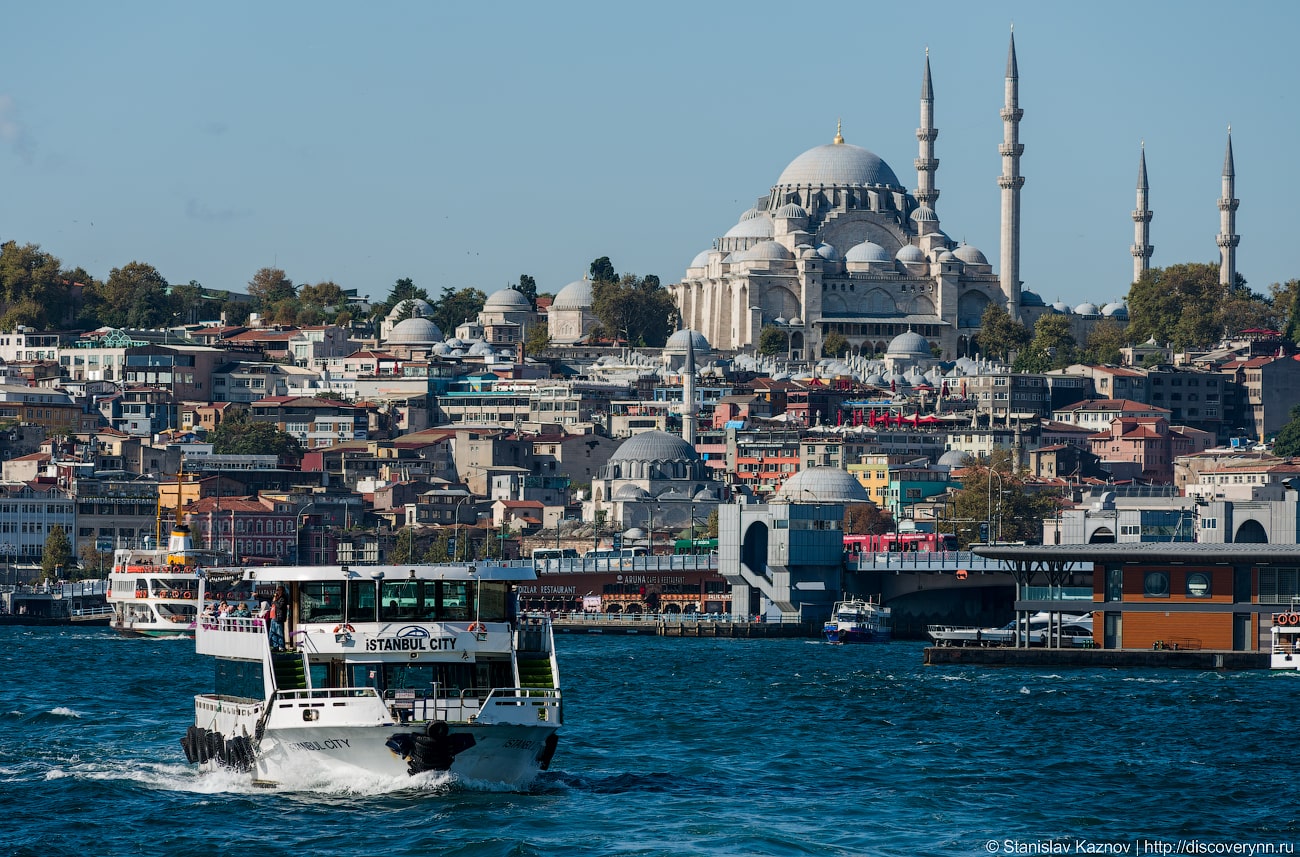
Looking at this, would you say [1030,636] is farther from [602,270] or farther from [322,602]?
[602,270]

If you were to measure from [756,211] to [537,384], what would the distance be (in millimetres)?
27917

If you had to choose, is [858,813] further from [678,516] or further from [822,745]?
[678,516]

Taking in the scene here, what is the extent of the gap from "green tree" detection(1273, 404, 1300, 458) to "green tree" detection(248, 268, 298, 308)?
66.3 meters

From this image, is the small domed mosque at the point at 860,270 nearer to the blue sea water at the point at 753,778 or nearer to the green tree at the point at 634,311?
the green tree at the point at 634,311

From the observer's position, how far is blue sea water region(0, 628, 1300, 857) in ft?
88.5

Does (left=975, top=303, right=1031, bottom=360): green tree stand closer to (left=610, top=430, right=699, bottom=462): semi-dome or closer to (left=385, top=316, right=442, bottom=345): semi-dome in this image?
(left=385, top=316, right=442, bottom=345): semi-dome

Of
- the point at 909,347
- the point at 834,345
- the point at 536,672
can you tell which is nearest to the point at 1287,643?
the point at 536,672

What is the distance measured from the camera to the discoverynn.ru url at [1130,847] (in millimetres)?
26516

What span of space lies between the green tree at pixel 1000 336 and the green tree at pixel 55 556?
2296 inches

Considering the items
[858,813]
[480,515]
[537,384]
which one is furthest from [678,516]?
[858,813]

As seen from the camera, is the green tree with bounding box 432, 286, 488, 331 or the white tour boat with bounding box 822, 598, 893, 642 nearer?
the white tour boat with bounding box 822, 598, 893, 642

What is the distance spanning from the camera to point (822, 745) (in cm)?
3631

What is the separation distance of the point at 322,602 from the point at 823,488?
68949mm

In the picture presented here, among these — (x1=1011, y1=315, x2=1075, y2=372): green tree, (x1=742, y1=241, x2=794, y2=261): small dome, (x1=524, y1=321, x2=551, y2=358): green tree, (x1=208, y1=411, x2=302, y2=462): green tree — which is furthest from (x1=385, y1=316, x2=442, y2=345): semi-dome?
(x1=1011, y1=315, x2=1075, y2=372): green tree
